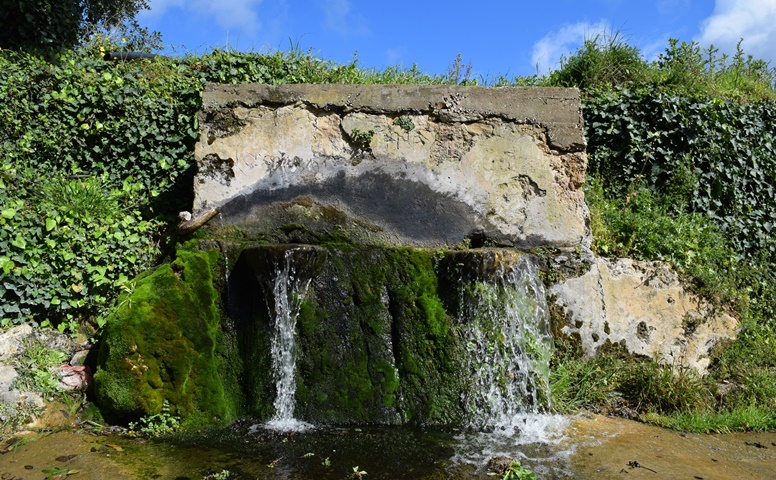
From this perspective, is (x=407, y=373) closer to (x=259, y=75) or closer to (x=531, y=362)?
(x=531, y=362)

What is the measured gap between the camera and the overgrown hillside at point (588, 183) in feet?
16.1

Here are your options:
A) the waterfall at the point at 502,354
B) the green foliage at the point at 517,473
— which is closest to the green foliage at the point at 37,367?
the waterfall at the point at 502,354

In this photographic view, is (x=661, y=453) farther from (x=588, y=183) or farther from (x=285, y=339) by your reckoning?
(x=588, y=183)

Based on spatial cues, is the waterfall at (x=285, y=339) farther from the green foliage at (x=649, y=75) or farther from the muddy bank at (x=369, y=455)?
the green foliage at (x=649, y=75)

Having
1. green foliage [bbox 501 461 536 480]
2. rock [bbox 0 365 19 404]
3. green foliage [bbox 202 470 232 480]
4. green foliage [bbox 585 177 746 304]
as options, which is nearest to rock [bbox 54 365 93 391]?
rock [bbox 0 365 19 404]

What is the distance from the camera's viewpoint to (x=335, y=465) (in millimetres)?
3498

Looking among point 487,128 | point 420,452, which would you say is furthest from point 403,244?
point 420,452

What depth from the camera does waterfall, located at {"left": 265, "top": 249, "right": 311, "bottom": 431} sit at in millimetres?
4484

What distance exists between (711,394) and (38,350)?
5383 mm

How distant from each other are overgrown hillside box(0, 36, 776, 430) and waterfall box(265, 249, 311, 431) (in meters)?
1.30

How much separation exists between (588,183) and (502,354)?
110 inches

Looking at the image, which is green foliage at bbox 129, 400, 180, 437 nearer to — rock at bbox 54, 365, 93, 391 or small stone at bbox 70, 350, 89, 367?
rock at bbox 54, 365, 93, 391

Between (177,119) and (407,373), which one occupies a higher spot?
(177,119)

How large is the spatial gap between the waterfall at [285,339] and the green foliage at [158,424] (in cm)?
70
